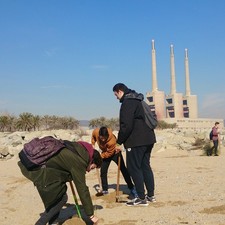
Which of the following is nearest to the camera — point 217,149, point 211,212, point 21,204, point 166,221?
point 166,221

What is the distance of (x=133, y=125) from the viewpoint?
6.03 meters

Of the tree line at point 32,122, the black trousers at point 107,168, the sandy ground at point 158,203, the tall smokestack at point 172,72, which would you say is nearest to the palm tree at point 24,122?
the tree line at point 32,122

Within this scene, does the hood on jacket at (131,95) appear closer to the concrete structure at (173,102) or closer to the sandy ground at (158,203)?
the sandy ground at (158,203)

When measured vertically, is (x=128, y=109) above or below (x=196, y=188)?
above

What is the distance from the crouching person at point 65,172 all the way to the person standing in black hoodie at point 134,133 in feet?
4.99

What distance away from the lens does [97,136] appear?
7.07 metres

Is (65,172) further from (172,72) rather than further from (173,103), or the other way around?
(172,72)

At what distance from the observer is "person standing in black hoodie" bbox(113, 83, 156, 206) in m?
5.99

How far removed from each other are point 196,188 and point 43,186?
4122mm

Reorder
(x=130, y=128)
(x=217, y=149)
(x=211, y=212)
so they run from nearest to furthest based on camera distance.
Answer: (x=211, y=212)
(x=130, y=128)
(x=217, y=149)

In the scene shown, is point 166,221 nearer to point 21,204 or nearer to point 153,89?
point 21,204

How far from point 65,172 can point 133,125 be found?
72.1 inches

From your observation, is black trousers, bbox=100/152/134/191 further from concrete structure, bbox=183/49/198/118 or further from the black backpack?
concrete structure, bbox=183/49/198/118

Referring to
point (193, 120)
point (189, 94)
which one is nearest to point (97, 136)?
point (193, 120)
